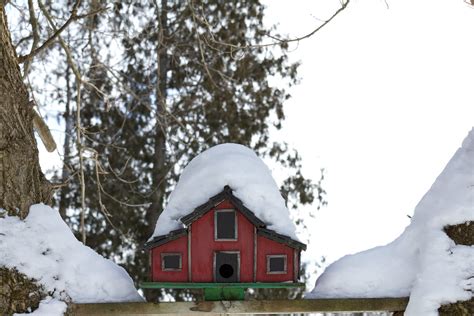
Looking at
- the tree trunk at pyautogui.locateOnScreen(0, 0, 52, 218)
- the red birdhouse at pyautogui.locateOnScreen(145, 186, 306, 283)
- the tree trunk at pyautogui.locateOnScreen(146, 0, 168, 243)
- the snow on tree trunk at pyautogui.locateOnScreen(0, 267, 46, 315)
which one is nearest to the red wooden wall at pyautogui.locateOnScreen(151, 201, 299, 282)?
the red birdhouse at pyautogui.locateOnScreen(145, 186, 306, 283)

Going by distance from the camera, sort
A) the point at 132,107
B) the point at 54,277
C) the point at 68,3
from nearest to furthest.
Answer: the point at 54,277 < the point at 68,3 < the point at 132,107

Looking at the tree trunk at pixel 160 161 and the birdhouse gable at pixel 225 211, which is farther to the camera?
the tree trunk at pixel 160 161

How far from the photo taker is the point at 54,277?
3197 millimetres

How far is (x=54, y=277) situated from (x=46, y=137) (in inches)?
50.1

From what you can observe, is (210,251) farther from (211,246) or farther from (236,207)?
(236,207)

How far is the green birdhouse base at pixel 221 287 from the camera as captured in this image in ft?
10.4

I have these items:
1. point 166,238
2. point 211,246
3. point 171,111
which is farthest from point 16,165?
point 171,111

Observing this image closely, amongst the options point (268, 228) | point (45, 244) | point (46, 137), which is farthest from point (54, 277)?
point (46, 137)

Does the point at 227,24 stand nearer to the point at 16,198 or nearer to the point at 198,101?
the point at 198,101

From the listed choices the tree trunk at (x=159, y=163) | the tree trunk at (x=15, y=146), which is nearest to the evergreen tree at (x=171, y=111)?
the tree trunk at (x=159, y=163)

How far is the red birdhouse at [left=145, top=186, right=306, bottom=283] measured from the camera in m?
3.18

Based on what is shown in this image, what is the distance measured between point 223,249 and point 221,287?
0.54ft

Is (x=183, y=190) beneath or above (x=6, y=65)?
beneath

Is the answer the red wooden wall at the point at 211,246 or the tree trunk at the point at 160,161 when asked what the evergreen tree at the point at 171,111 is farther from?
the red wooden wall at the point at 211,246
